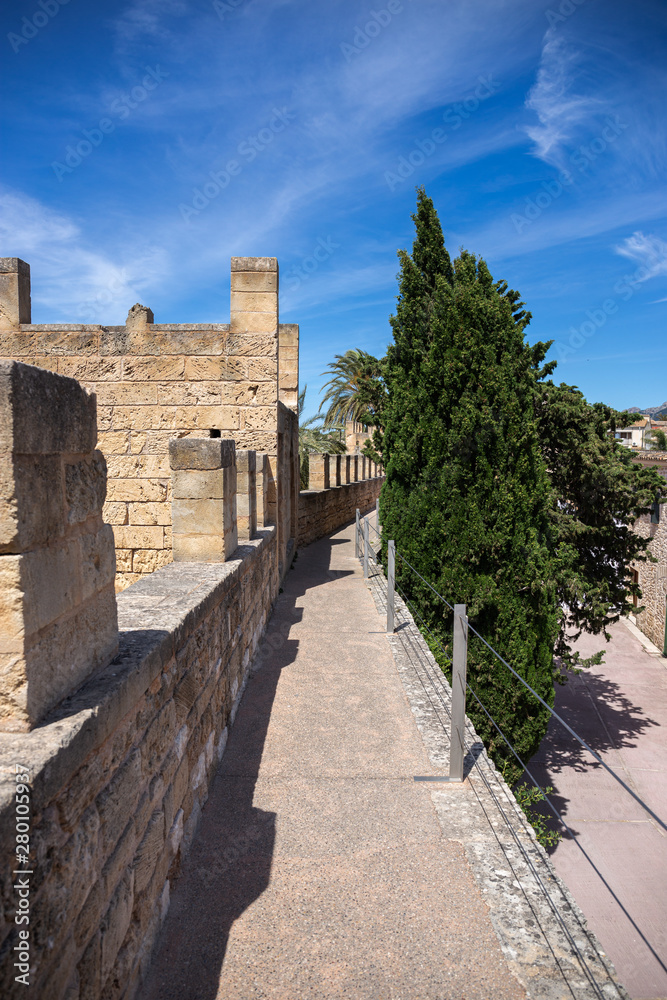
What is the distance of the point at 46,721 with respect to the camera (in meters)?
1.61

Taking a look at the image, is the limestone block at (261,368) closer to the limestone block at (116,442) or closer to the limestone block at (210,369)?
the limestone block at (210,369)

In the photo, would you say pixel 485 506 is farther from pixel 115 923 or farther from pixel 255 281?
pixel 115 923

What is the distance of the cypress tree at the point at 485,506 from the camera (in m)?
7.98

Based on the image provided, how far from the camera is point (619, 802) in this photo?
10.3 m

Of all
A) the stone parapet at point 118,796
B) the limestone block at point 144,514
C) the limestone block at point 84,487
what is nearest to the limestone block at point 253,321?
the limestone block at point 144,514

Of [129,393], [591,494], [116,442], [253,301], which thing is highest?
[253,301]

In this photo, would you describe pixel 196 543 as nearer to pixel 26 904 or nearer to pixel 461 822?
pixel 461 822

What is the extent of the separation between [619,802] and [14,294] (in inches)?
468

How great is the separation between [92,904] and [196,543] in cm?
302

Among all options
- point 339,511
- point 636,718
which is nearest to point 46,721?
point 636,718

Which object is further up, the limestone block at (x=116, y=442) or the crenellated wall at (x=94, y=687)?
the limestone block at (x=116, y=442)

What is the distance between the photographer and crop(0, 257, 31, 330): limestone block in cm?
735

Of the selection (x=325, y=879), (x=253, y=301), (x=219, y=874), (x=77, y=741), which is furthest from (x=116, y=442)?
(x=77, y=741)

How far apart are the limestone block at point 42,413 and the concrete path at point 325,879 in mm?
1965
